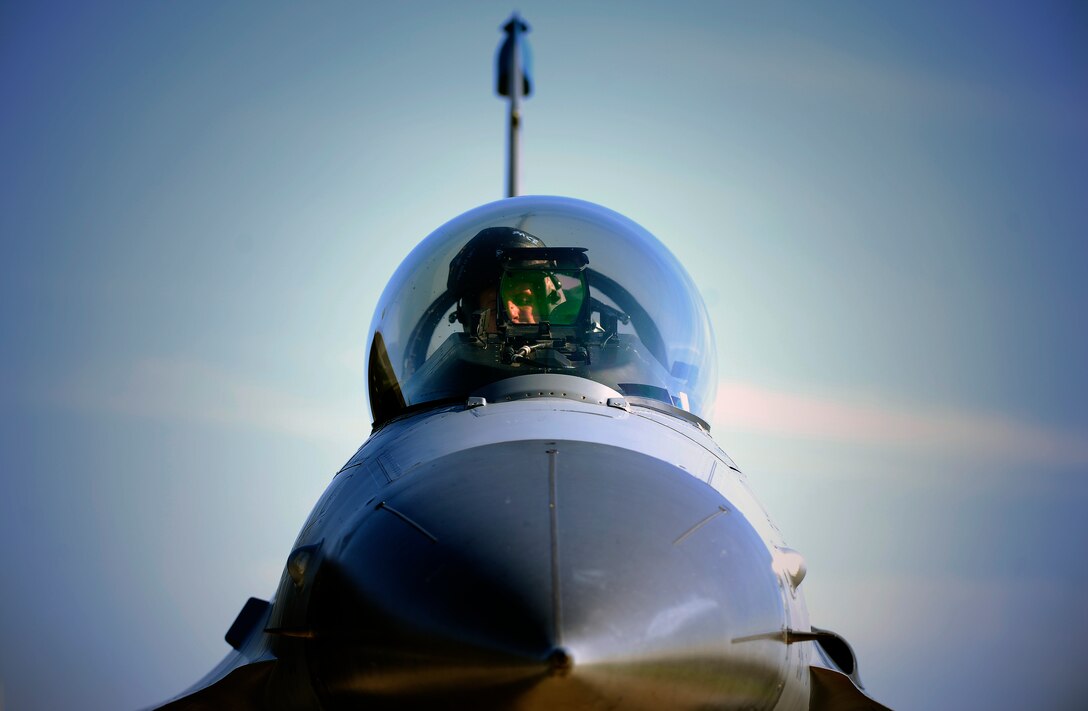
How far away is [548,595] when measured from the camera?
345cm

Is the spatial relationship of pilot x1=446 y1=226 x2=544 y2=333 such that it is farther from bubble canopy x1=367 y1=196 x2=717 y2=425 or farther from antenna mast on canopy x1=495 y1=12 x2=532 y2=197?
antenna mast on canopy x1=495 y1=12 x2=532 y2=197

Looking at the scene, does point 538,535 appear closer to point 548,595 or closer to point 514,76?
point 548,595

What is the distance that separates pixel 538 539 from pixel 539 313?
247cm

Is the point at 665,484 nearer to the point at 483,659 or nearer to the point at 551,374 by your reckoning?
the point at 483,659

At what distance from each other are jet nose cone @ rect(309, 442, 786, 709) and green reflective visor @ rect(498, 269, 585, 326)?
173 cm

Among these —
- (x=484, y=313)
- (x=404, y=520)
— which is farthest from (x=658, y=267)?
(x=404, y=520)

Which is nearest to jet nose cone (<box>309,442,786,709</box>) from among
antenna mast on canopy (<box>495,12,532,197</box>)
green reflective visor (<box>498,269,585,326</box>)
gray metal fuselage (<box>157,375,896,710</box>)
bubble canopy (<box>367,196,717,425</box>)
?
gray metal fuselage (<box>157,375,896,710</box>)

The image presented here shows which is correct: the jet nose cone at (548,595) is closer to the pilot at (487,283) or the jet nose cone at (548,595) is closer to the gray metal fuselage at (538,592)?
the gray metal fuselage at (538,592)

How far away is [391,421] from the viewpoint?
236 inches

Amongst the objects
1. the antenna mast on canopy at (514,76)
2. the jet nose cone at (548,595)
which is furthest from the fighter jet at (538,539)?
the antenna mast on canopy at (514,76)

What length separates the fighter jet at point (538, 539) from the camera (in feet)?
11.4

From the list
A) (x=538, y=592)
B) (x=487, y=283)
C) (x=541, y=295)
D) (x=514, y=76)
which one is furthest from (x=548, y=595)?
(x=514, y=76)

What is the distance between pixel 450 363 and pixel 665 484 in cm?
→ 202

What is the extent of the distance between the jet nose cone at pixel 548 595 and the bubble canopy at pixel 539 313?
5.16ft
